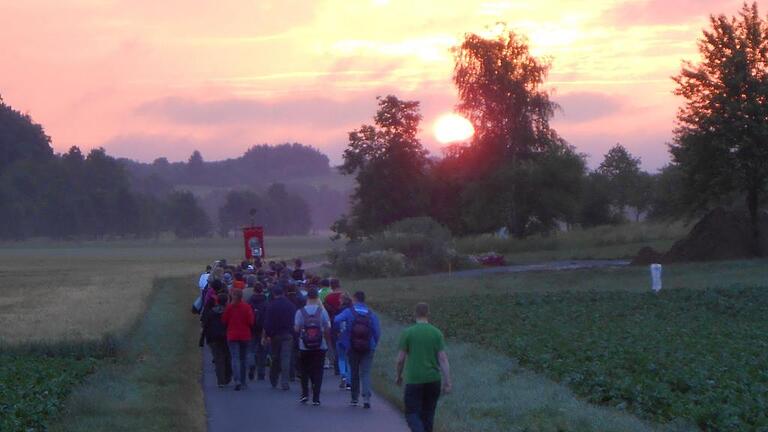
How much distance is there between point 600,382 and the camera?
706 inches

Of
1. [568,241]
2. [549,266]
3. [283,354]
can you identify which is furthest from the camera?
[568,241]

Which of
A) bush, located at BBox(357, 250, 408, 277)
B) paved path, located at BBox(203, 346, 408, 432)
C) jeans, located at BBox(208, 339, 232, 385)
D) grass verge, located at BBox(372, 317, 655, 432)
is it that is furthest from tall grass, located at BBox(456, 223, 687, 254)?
paved path, located at BBox(203, 346, 408, 432)

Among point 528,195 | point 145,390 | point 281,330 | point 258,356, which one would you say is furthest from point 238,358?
point 528,195

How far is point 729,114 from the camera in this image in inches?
1962

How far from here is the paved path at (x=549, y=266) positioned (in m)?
55.1

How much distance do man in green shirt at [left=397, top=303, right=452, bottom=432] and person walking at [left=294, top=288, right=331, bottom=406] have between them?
4865 mm

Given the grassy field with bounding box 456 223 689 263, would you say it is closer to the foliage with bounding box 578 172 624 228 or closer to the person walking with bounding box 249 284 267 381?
the foliage with bounding box 578 172 624 228

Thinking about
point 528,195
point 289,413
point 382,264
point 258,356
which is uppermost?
point 528,195

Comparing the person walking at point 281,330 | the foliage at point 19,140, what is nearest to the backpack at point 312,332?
the person walking at point 281,330

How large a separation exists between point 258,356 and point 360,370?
15.3 ft

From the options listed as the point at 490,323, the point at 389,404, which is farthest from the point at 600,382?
the point at 490,323

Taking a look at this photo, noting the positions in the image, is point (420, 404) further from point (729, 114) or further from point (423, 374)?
point (729, 114)

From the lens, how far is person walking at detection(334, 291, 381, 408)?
57.9 ft

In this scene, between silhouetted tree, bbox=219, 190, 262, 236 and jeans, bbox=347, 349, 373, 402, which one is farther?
silhouetted tree, bbox=219, 190, 262, 236
